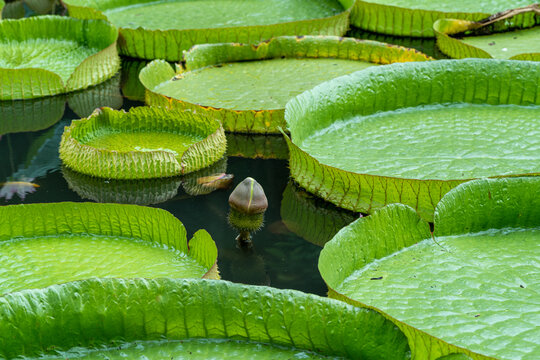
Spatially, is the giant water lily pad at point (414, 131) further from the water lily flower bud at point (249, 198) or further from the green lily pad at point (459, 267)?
the water lily flower bud at point (249, 198)

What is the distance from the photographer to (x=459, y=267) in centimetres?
229

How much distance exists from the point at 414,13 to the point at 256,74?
1523mm

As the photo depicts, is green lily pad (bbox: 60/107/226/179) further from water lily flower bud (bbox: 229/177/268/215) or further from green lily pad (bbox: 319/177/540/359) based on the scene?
green lily pad (bbox: 319/177/540/359)

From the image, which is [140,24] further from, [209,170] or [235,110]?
[209,170]

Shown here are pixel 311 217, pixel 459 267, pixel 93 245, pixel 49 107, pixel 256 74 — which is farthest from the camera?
pixel 256 74

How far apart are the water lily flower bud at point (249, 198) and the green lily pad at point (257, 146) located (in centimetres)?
105

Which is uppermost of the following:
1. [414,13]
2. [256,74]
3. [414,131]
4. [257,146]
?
[414,13]

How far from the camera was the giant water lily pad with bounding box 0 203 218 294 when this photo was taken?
222 centimetres

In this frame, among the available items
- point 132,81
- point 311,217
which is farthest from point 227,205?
point 132,81

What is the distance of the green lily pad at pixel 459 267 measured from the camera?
195 centimetres

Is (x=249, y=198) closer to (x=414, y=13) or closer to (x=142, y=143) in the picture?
(x=142, y=143)

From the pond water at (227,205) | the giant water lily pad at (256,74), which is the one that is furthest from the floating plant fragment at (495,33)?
the pond water at (227,205)

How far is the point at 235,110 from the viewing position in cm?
356

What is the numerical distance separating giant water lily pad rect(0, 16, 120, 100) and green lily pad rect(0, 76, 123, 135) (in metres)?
0.05
